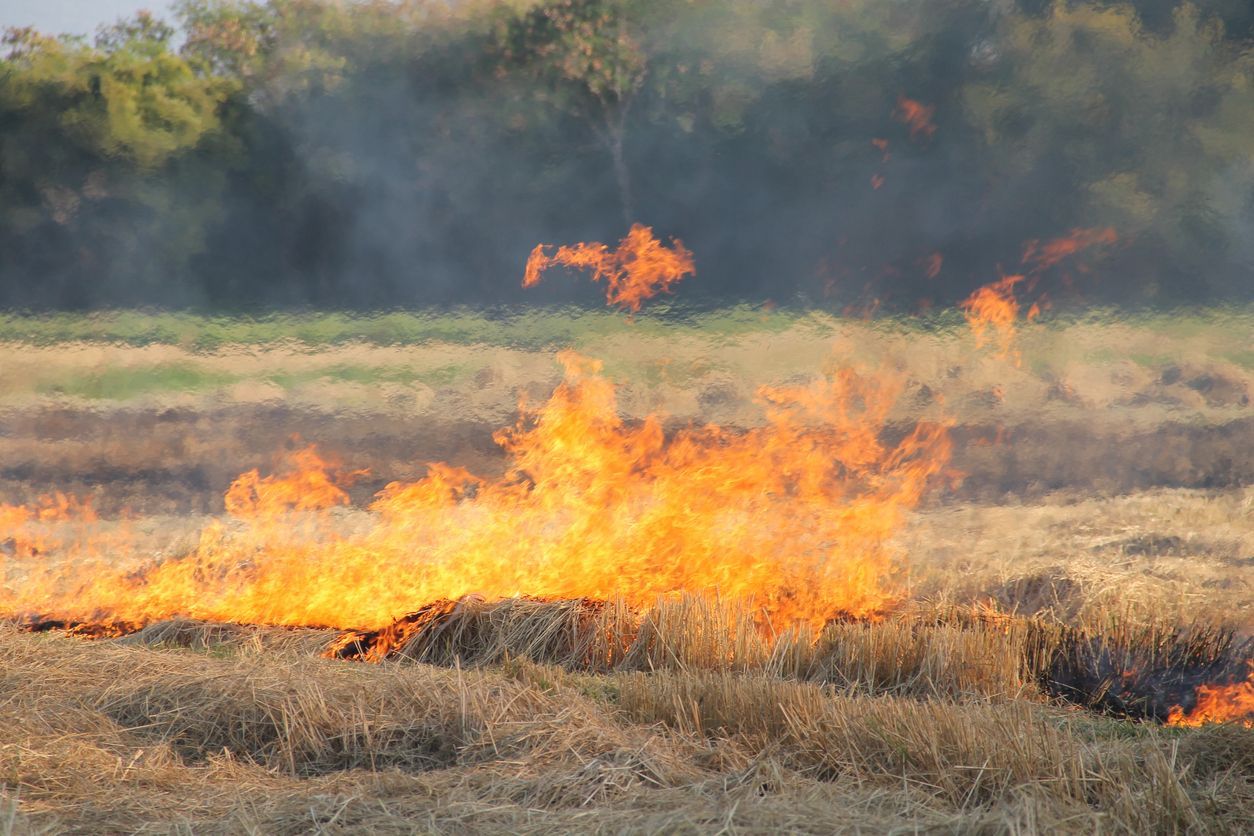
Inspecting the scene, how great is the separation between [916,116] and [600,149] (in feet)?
10.8

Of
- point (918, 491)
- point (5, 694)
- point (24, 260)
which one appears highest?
point (24, 260)

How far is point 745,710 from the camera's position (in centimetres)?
534

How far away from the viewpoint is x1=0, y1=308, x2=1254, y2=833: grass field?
424 cm

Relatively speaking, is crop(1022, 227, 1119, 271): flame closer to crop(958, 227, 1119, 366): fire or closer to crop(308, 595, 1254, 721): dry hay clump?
crop(958, 227, 1119, 366): fire

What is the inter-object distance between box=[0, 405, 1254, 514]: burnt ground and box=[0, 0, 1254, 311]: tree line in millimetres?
1239

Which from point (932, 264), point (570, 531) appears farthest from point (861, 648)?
point (932, 264)

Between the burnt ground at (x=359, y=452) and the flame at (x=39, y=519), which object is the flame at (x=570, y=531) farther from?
the flame at (x=39, y=519)

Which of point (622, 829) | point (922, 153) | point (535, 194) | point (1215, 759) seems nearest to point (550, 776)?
point (622, 829)

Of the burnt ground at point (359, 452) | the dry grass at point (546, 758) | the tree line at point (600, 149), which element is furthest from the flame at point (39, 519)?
the dry grass at point (546, 758)

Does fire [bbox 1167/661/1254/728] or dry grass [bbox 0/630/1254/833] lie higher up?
dry grass [bbox 0/630/1254/833]

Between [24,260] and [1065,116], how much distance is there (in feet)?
34.8

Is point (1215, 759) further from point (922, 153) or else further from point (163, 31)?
point (163, 31)

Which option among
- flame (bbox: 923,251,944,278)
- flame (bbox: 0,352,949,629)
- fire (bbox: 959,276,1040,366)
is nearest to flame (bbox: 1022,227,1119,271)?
fire (bbox: 959,276,1040,366)

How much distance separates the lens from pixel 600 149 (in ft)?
41.7
